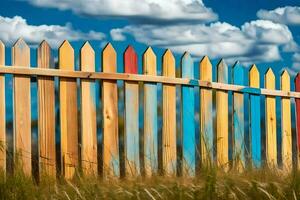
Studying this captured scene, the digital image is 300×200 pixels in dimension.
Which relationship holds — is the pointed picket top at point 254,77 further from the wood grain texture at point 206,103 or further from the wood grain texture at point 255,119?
the wood grain texture at point 206,103

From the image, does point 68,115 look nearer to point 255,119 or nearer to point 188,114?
point 188,114

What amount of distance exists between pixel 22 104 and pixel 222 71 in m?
2.77

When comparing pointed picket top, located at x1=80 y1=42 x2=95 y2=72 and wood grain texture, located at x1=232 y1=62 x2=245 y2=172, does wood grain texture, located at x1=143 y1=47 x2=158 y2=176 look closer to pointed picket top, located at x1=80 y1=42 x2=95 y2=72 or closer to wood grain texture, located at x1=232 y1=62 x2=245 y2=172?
pointed picket top, located at x1=80 y1=42 x2=95 y2=72

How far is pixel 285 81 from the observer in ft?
27.7

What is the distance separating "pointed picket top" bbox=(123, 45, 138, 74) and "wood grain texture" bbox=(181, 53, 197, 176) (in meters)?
0.71

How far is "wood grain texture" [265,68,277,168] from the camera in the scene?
815cm

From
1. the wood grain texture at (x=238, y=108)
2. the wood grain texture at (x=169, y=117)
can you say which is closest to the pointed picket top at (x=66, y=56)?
the wood grain texture at (x=169, y=117)

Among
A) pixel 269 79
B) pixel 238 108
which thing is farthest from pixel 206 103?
pixel 269 79

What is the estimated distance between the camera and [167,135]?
6637 mm

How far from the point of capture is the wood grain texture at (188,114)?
22.4 ft

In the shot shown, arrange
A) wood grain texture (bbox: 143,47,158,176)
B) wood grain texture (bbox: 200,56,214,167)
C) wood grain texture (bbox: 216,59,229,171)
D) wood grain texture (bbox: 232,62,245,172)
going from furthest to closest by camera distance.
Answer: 1. wood grain texture (bbox: 232,62,245,172)
2. wood grain texture (bbox: 216,59,229,171)
3. wood grain texture (bbox: 200,56,214,167)
4. wood grain texture (bbox: 143,47,158,176)

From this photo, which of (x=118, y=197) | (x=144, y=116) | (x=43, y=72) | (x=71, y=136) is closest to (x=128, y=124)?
(x=144, y=116)

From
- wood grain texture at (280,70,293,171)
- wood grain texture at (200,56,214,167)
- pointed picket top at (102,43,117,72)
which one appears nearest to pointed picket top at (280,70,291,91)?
wood grain texture at (280,70,293,171)

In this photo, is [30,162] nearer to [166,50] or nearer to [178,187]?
[166,50]
